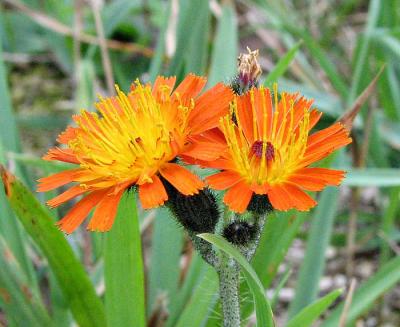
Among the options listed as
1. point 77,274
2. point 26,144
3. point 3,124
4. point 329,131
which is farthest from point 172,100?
point 26,144

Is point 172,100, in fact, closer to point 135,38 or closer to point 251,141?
point 251,141

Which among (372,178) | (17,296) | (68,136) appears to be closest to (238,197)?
(68,136)

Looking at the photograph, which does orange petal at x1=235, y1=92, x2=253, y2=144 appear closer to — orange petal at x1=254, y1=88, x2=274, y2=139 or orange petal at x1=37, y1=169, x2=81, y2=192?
orange petal at x1=254, y1=88, x2=274, y2=139

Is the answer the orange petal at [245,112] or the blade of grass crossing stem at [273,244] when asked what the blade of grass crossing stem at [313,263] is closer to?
the blade of grass crossing stem at [273,244]

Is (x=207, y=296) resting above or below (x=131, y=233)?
below

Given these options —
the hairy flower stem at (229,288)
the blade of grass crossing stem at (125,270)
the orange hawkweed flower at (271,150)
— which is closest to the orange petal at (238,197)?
the orange hawkweed flower at (271,150)

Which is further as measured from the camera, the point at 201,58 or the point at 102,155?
the point at 201,58
